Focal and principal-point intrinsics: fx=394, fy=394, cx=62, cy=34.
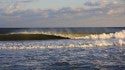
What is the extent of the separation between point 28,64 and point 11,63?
41.7 inches

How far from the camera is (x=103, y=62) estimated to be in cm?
2188

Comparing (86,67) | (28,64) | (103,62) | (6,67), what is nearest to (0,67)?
(6,67)

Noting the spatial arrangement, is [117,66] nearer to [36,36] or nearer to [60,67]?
[60,67]

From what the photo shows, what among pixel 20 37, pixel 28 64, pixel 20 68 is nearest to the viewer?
pixel 20 68

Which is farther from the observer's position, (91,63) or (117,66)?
(91,63)

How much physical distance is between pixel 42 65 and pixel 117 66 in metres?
3.84

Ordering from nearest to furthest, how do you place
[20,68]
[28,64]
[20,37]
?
[20,68], [28,64], [20,37]

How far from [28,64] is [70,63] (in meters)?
2.29

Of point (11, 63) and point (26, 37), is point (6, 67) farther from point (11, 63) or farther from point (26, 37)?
point (26, 37)

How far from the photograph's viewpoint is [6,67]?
19.6 m

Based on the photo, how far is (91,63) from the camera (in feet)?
69.8

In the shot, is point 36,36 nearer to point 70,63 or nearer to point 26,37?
point 26,37

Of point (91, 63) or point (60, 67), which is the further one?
point (91, 63)

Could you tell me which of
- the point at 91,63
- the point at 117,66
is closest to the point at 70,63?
the point at 91,63
